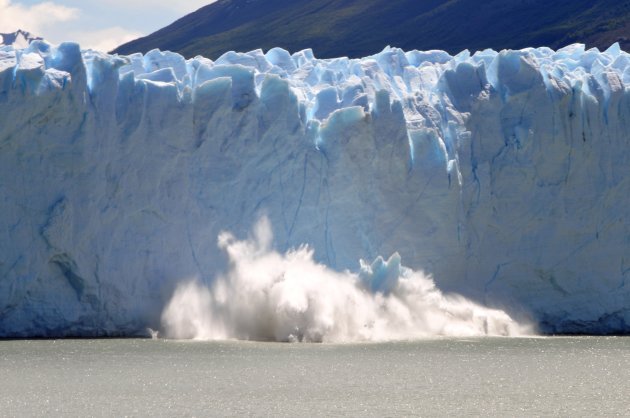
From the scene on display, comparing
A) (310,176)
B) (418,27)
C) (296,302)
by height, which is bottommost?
(418,27)

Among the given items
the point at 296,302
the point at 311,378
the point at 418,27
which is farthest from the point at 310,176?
the point at 418,27

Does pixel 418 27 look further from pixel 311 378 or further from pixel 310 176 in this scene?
pixel 311 378

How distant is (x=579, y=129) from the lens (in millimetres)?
19922

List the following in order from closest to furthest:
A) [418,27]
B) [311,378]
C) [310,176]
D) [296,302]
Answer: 1. [311,378]
2. [296,302]
3. [310,176]
4. [418,27]

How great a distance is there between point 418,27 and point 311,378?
57.7 metres

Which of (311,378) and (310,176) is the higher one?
(310,176)

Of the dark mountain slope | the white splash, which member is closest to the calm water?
the white splash

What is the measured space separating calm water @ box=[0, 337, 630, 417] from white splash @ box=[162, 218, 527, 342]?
0.52 meters

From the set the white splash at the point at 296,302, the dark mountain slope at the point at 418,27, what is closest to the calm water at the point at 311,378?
the white splash at the point at 296,302

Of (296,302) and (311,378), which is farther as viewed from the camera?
(296,302)

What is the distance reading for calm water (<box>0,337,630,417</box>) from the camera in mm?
12836

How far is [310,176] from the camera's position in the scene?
62.1 ft

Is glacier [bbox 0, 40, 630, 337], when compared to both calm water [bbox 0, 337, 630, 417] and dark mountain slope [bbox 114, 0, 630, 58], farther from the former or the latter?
dark mountain slope [bbox 114, 0, 630, 58]

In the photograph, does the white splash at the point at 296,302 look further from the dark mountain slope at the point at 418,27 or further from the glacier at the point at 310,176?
the dark mountain slope at the point at 418,27
